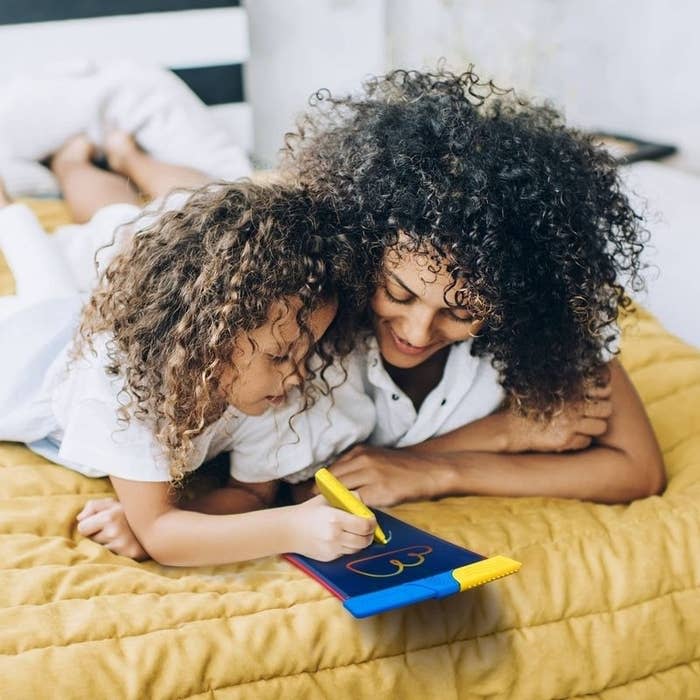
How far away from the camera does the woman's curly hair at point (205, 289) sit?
0.92 m

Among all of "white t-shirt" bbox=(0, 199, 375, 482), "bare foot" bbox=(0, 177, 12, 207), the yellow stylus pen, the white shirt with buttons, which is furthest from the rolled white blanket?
the yellow stylus pen

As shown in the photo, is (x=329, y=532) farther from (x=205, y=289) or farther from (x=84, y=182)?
(x=84, y=182)

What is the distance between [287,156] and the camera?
43.6 inches

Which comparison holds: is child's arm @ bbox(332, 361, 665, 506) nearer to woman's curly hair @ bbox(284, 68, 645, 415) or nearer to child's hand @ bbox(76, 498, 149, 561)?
woman's curly hair @ bbox(284, 68, 645, 415)

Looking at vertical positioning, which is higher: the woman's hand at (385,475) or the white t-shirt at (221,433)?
the white t-shirt at (221,433)

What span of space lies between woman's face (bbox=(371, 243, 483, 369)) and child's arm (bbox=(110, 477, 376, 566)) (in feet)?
0.69

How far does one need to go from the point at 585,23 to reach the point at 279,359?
1639 millimetres

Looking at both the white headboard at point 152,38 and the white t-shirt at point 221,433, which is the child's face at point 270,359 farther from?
the white headboard at point 152,38

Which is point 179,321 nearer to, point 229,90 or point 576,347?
point 576,347

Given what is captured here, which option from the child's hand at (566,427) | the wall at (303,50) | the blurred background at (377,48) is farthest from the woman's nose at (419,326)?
the wall at (303,50)

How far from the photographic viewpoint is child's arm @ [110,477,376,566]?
0.94 metres

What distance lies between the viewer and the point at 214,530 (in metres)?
0.95

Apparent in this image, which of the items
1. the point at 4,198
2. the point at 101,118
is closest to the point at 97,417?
the point at 4,198

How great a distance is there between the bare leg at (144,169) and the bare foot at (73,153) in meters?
0.04
